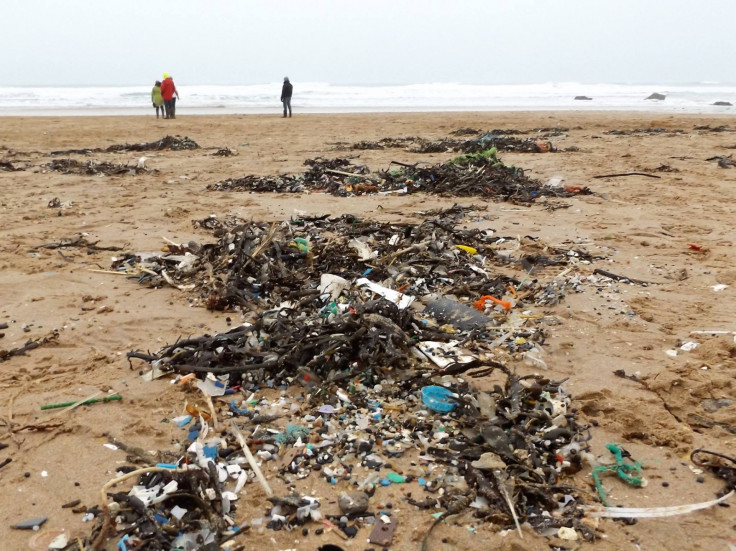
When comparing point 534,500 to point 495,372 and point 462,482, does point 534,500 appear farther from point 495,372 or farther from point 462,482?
point 495,372

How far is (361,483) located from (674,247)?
4.10 metres

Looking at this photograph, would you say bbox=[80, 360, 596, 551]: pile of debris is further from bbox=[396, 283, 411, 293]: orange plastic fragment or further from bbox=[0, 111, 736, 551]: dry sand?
bbox=[396, 283, 411, 293]: orange plastic fragment

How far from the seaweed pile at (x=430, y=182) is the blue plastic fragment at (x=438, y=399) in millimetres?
4494

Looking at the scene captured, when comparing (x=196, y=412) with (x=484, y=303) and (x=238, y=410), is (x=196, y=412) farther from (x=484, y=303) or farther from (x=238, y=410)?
(x=484, y=303)

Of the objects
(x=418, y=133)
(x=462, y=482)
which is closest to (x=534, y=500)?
(x=462, y=482)

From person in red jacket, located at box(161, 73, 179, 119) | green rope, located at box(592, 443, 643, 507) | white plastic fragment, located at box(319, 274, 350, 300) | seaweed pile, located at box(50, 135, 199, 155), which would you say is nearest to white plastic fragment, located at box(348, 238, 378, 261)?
white plastic fragment, located at box(319, 274, 350, 300)

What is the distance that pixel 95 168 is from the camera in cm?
887

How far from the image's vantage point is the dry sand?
6.50ft

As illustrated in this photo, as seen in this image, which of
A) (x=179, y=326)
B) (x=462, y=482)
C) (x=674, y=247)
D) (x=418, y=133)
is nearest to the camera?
(x=462, y=482)

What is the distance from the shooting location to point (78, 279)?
13.9ft

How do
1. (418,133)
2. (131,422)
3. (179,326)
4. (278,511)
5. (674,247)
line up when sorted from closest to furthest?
(278,511)
(131,422)
(179,326)
(674,247)
(418,133)

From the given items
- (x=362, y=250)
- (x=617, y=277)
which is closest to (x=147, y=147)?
(x=362, y=250)

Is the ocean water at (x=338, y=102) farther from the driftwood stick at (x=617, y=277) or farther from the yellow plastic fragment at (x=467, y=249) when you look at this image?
the driftwood stick at (x=617, y=277)

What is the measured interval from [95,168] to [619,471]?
9153 mm
